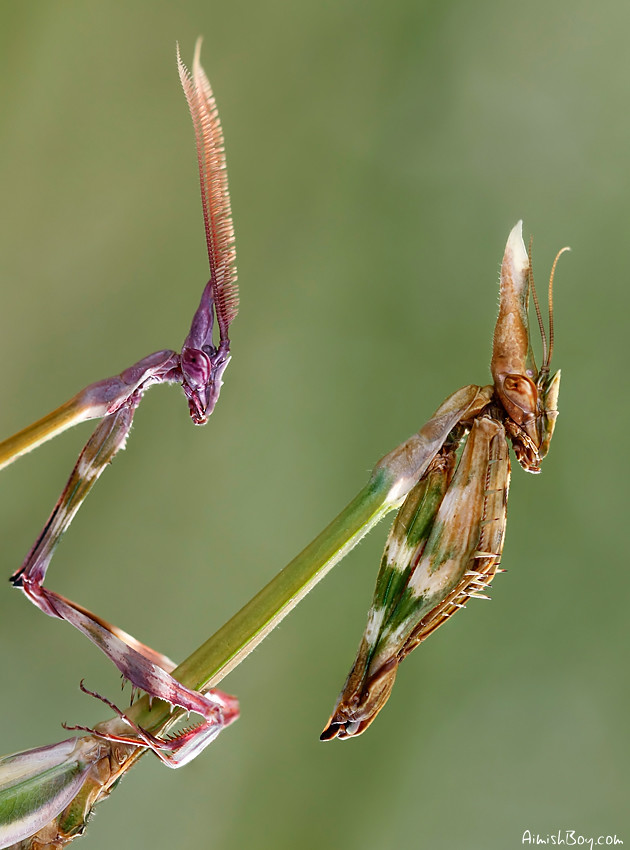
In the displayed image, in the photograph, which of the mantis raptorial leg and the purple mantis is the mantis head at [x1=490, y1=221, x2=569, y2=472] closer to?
the mantis raptorial leg

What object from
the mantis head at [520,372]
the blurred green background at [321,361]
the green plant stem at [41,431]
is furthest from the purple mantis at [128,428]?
the blurred green background at [321,361]

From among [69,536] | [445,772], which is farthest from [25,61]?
[445,772]

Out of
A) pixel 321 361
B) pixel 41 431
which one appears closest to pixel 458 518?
pixel 41 431

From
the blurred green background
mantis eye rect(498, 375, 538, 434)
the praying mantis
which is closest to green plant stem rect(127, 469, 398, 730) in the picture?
the praying mantis

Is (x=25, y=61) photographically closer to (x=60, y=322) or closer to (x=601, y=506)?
(x=60, y=322)

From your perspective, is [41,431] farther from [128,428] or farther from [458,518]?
[458,518]

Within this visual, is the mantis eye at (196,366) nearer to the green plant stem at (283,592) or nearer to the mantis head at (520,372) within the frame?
the green plant stem at (283,592)
